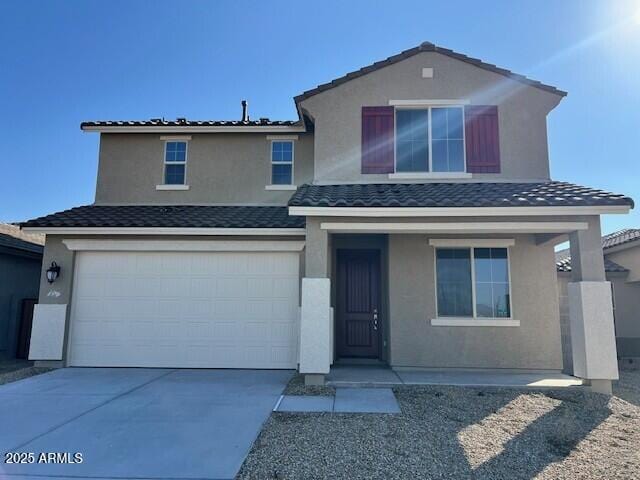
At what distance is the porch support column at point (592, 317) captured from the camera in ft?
25.5

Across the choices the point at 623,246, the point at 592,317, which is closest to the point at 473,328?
the point at 592,317

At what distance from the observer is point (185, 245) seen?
401 inches

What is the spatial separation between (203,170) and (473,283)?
315 inches

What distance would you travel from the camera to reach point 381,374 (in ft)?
29.4

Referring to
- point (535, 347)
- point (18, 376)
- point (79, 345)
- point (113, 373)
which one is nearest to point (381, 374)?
point (535, 347)

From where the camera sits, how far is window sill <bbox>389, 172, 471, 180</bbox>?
10031mm

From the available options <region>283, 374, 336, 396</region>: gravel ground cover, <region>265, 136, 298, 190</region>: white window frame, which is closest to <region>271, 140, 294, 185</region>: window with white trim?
<region>265, 136, 298, 190</region>: white window frame

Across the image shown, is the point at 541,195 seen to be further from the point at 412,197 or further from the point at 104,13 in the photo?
the point at 104,13

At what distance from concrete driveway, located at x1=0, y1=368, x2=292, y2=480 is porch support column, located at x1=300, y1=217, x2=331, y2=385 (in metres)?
0.80

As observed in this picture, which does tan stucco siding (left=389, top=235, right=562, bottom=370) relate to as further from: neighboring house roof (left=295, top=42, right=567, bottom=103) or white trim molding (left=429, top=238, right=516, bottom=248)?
neighboring house roof (left=295, top=42, right=567, bottom=103)

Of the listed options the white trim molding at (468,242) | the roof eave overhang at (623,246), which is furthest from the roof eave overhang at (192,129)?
the roof eave overhang at (623,246)

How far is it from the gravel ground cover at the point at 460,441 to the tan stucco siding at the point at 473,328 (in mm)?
1971

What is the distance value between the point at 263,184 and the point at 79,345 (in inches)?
243

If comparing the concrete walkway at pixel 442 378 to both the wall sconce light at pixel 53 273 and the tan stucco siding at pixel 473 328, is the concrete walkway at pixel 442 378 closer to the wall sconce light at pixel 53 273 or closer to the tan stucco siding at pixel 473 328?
the tan stucco siding at pixel 473 328
